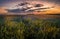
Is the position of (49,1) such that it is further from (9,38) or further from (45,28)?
(9,38)

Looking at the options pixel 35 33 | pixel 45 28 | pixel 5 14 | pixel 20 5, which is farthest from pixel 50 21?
pixel 5 14

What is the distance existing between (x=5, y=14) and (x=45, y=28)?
48 centimetres

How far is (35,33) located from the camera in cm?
188

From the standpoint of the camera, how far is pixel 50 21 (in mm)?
1899

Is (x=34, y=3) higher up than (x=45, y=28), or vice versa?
(x=34, y=3)

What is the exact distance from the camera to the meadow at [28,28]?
73.9 inches

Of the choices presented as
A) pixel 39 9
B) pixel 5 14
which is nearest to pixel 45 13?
pixel 39 9

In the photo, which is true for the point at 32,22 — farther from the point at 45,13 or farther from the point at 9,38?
the point at 9,38

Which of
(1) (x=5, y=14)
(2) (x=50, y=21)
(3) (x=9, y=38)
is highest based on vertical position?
(1) (x=5, y=14)

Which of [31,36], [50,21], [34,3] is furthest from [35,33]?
[34,3]

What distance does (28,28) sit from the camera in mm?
1895

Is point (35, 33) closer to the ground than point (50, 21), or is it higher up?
closer to the ground

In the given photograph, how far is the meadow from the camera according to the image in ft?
6.16

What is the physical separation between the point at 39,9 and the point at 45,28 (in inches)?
9.0
